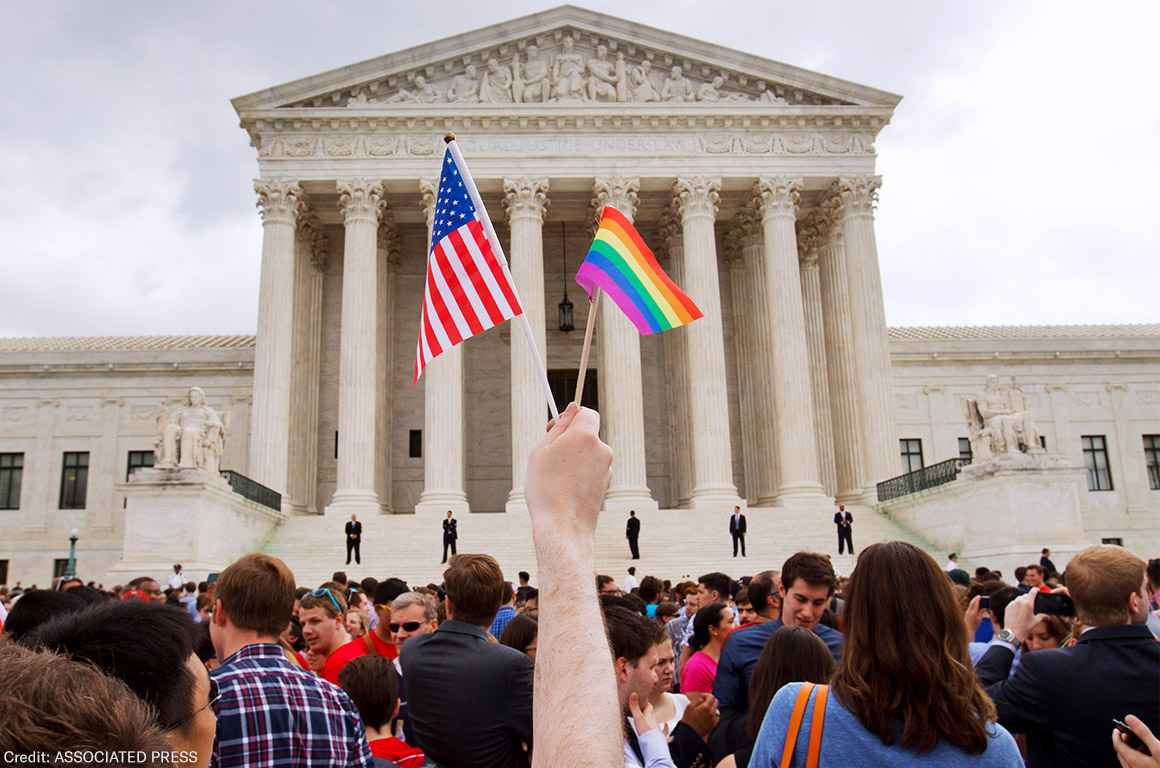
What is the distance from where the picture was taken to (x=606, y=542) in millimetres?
28750

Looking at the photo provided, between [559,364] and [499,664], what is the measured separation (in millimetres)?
33733

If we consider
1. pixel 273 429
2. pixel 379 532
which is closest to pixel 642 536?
pixel 379 532

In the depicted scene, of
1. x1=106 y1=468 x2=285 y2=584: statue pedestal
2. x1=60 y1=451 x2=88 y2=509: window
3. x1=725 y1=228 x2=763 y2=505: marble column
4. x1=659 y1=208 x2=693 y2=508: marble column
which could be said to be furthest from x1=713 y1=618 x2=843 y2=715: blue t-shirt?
x1=60 y1=451 x2=88 y2=509: window

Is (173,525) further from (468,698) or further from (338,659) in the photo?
(468,698)

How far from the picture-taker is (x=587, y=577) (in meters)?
2.04

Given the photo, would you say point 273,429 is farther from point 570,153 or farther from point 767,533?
point 767,533

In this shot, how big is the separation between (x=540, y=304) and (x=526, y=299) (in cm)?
50

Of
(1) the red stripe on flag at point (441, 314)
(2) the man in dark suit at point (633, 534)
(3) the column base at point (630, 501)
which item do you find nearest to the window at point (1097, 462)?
(3) the column base at point (630, 501)

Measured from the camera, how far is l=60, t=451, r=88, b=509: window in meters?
39.6

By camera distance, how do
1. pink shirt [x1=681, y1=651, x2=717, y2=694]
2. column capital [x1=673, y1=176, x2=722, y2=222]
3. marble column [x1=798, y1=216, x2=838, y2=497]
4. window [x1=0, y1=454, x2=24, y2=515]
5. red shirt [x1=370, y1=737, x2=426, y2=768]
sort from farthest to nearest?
window [x1=0, y1=454, x2=24, y2=515]
marble column [x1=798, y1=216, x2=838, y2=497]
column capital [x1=673, y1=176, x2=722, y2=222]
pink shirt [x1=681, y1=651, x2=717, y2=694]
red shirt [x1=370, y1=737, x2=426, y2=768]

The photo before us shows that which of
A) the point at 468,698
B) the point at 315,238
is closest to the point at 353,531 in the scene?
the point at 315,238

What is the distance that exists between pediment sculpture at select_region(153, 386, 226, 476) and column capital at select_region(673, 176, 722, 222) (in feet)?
54.9

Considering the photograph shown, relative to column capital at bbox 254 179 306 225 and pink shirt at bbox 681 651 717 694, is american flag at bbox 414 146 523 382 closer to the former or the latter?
pink shirt at bbox 681 651 717 694

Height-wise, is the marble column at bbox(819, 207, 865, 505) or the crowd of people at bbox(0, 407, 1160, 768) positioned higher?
the marble column at bbox(819, 207, 865, 505)
